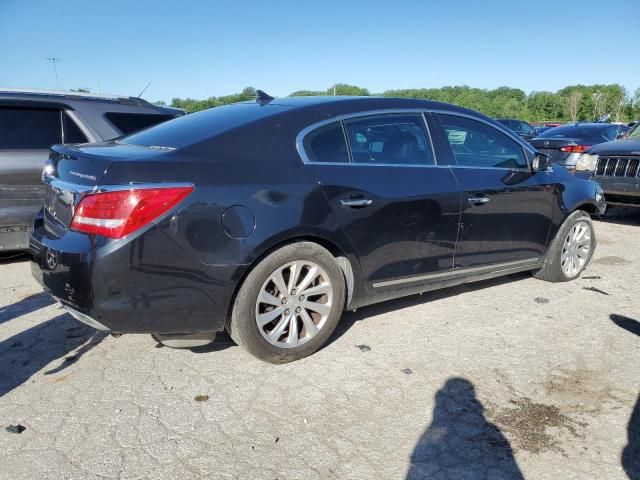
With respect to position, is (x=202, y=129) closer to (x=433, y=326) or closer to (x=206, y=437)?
(x=206, y=437)

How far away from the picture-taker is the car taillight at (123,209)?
9.23 ft

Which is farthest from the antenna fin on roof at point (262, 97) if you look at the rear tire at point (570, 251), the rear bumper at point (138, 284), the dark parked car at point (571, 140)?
the dark parked car at point (571, 140)

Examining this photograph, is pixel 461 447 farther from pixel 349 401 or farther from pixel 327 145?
pixel 327 145

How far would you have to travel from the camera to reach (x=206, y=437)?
105 inches

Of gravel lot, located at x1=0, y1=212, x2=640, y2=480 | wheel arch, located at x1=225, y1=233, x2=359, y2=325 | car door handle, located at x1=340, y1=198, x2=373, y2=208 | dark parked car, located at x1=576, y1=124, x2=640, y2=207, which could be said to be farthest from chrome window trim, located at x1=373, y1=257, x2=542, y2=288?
dark parked car, located at x1=576, y1=124, x2=640, y2=207

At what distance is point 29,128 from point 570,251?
5.40 meters

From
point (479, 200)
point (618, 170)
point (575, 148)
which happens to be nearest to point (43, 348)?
point (479, 200)

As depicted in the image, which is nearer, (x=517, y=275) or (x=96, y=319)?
(x=96, y=319)

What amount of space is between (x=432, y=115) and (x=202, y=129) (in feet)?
5.83

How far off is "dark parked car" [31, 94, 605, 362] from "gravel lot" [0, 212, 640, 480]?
32 cm

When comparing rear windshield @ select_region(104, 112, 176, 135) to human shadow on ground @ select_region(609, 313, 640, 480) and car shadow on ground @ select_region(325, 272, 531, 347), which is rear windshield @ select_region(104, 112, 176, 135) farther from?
human shadow on ground @ select_region(609, 313, 640, 480)

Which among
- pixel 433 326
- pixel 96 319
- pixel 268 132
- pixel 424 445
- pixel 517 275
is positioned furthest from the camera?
pixel 517 275

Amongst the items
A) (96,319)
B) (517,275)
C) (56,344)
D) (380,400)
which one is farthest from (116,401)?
(517,275)

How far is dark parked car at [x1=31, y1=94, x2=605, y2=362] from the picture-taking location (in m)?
2.89
